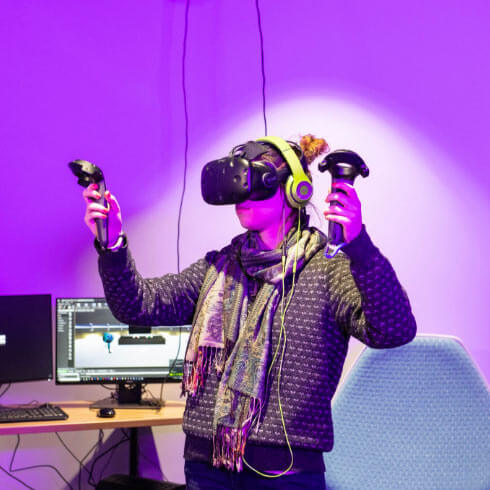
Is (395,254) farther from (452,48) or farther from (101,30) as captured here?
(101,30)

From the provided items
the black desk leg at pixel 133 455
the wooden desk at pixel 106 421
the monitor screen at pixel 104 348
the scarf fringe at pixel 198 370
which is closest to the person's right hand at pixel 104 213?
the scarf fringe at pixel 198 370

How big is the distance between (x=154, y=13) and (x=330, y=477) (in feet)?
6.38

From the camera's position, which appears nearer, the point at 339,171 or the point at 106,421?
the point at 339,171

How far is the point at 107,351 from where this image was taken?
8.80 feet

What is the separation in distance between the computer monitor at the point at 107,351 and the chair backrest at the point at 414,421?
872 mm

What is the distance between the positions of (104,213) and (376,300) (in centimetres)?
52

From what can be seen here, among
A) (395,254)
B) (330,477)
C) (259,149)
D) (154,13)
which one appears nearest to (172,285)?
(259,149)

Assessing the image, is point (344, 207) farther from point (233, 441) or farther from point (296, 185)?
point (233, 441)

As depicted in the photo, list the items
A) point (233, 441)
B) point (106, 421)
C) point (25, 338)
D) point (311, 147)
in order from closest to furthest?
point (233, 441), point (311, 147), point (106, 421), point (25, 338)

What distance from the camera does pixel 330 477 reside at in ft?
6.57

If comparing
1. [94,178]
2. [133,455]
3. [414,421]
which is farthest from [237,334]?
[133,455]

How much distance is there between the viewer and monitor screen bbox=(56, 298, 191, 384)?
267 cm

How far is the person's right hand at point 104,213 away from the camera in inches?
50.7

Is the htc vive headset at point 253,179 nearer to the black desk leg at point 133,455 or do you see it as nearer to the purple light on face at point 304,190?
the purple light on face at point 304,190
